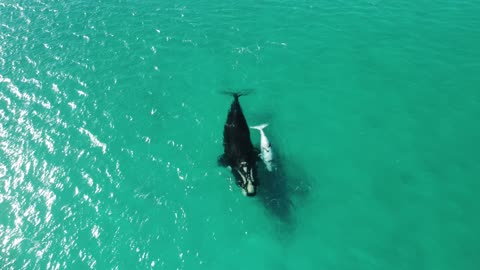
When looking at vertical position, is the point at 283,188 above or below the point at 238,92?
below

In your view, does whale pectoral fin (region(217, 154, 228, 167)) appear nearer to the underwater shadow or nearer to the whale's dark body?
the whale's dark body

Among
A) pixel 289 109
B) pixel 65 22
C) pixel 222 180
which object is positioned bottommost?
pixel 222 180

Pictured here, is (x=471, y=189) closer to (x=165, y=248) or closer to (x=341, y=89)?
(x=341, y=89)

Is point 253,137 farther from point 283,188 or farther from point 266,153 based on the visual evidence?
point 283,188

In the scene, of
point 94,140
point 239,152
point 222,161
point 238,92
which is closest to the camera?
point 239,152

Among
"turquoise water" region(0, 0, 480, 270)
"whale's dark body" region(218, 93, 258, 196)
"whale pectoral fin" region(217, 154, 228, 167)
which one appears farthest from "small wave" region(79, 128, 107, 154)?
"whale's dark body" region(218, 93, 258, 196)

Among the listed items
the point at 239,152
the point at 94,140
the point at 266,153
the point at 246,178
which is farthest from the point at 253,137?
the point at 94,140

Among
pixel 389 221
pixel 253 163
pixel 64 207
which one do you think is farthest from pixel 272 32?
pixel 64 207
